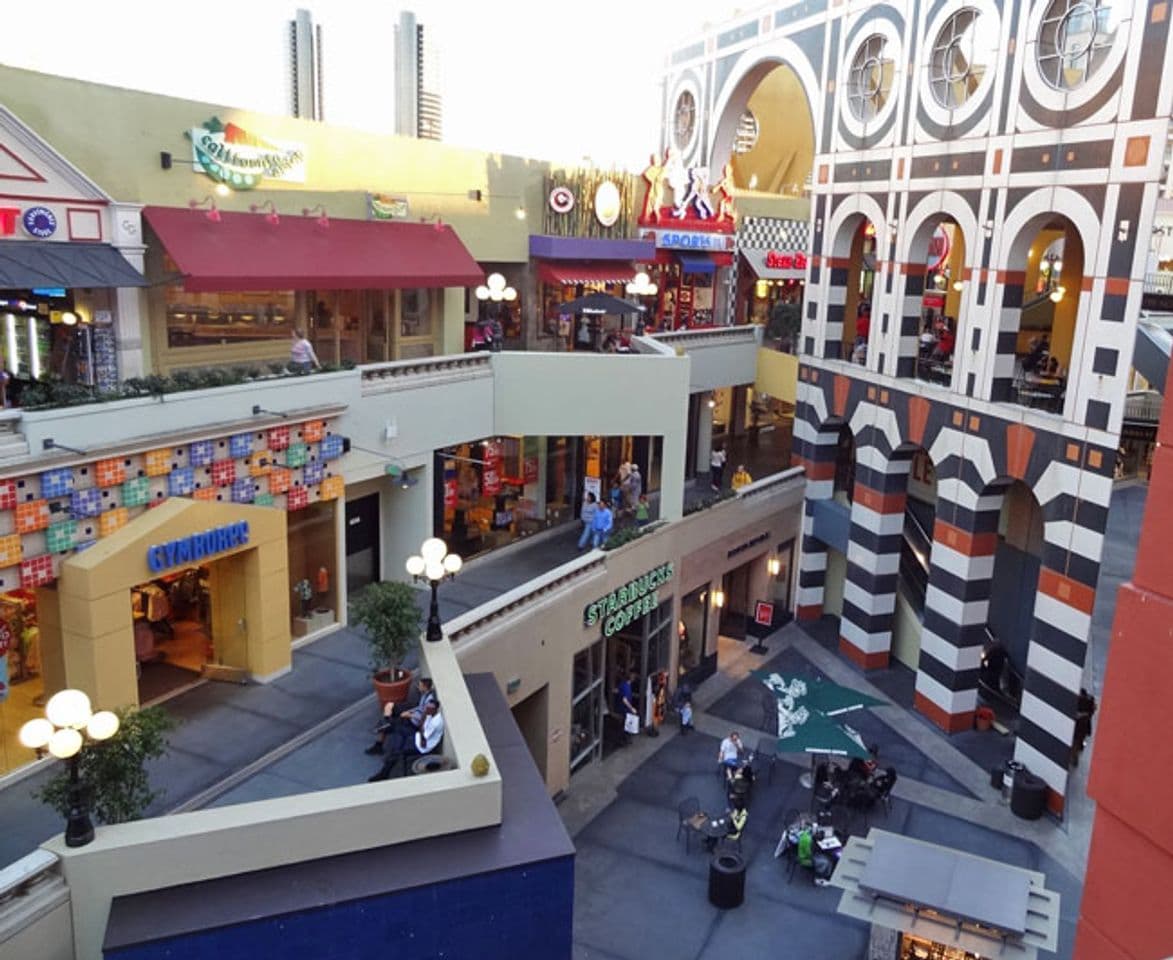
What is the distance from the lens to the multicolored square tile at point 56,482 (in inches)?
574

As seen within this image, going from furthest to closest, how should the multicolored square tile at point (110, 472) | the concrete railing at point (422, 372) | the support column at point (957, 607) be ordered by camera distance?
the support column at point (957, 607) → the concrete railing at point (422, 372) → the multicolored square tile at point (110, 472)

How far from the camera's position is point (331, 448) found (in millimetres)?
19594

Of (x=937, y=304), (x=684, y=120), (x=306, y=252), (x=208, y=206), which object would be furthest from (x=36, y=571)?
(x=937, y=304)

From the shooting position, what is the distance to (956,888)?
15523 millimetres

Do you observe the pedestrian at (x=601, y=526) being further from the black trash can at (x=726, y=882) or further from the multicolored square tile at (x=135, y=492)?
the multicolored square tile at (x=135, y=492)

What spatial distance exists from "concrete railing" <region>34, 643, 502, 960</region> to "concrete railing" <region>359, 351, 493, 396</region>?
9.23 meters

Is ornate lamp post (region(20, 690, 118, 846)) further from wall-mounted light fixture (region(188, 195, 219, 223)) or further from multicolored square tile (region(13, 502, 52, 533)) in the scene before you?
wall-mounted light fixture (region(188, 195, 219, 223))

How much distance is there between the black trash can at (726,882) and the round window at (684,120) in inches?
1079

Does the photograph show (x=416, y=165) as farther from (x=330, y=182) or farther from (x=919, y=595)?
(x=919, y=595)

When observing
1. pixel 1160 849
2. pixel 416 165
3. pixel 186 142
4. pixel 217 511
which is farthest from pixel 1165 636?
pixel 416 165

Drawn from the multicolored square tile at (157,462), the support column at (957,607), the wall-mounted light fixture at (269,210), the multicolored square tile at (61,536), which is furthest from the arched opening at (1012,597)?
the multicolored square tile at (61,536)

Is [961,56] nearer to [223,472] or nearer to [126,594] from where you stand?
[223,472]

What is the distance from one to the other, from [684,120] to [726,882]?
2884 cm

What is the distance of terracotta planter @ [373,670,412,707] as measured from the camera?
1631 cm
